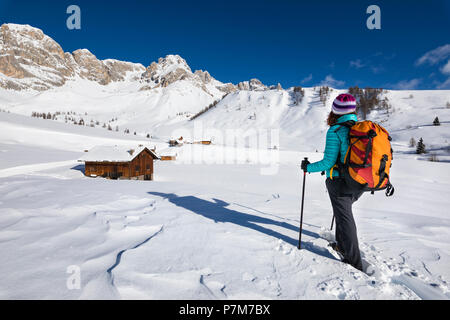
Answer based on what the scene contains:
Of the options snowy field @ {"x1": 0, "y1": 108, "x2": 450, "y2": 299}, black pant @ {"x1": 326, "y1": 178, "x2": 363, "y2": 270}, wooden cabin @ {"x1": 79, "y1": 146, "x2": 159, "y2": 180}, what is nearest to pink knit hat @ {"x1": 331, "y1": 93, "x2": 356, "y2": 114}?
black pant @ {"x1": 326, "y1": 178, "x2": 363, "y2": 270}

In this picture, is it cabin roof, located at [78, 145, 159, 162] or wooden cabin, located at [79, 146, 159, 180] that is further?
wooden cabin, located at [79, 146, 159, 180]

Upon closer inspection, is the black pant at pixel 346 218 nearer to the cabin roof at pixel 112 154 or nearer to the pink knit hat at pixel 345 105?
the pink knit hat at pixel 345 105

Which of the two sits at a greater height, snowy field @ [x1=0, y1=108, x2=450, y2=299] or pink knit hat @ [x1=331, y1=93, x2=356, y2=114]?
pink knit hat @ [x1=331, y1=93, x2=356, y2=114]

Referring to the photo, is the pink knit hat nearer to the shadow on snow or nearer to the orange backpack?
the orange backpack

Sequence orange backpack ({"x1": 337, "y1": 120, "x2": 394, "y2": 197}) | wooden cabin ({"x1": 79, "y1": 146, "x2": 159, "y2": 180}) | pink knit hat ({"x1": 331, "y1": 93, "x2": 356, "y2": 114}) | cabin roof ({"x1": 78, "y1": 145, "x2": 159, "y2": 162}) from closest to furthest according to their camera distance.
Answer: orange backpack ({"x1": 337, "y1": 120, "x2": 394, "y2": 197}) → pink knit hat ({"x1": 331, "y1": 93, "x2": 356, "y2": 114}) → cabin roof ({"x1": 78, "y1": 145, "x2": 159, "y2": 162}) → wooden cabin ({"x1": 79, "y1": 146, "x2": 159, "y2": 180})

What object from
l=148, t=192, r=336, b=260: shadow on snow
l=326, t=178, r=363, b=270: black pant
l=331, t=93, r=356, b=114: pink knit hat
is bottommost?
l=148, t=192, r=336, b=260: shadow on snow

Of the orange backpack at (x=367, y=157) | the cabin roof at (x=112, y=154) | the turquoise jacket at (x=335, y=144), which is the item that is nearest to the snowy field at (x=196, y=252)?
the orange backpack at (x=367, y=157)

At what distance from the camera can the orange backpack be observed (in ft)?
7.85

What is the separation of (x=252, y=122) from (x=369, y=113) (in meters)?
36.4

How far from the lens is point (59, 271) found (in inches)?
89.1

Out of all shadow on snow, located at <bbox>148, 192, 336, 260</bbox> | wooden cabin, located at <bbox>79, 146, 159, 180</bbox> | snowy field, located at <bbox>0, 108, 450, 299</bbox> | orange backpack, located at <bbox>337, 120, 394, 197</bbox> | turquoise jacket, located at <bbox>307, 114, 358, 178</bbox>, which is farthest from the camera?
wooden cabin, located at <bbox>79, 146, 159, 180</bbox>

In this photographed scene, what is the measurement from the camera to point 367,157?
7.88 feet

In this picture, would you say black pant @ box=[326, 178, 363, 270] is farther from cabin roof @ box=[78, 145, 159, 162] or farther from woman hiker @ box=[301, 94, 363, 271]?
cabin roof @ box=[78, 145, 159, 162]

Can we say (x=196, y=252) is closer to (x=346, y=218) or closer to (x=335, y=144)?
(x=346, y=218)
